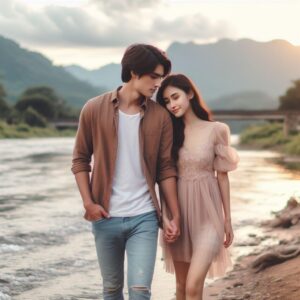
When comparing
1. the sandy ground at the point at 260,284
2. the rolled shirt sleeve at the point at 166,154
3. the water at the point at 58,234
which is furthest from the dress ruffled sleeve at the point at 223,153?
the water at the point at 58,234

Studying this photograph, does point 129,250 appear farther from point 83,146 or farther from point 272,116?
point 272,116

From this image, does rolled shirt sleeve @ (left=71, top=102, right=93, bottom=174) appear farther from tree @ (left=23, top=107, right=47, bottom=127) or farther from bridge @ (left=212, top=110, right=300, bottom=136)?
tree @ (left=23, top=107, right=47, bottom=127)

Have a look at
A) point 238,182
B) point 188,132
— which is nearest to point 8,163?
point 238,182

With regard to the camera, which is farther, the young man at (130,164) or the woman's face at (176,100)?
the woman's face at (176,100)

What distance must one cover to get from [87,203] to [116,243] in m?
0.28

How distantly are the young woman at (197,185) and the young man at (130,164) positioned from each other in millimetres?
321

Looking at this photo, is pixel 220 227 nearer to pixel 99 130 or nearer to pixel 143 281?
pixel 143 281

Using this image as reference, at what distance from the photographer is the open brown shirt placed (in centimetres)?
380

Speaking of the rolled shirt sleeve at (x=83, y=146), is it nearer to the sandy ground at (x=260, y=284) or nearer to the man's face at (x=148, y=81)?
the man's face at (x=148, y=81)

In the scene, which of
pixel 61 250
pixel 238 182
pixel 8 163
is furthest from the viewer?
pixel 8 163

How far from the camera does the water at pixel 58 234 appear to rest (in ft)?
24.5

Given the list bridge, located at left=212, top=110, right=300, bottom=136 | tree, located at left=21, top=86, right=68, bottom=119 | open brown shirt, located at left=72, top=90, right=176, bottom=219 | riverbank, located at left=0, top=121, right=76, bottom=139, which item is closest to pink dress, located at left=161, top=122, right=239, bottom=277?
open brown shirt, located at left=72, top=90, right=176, bottom=219

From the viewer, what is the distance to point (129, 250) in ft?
12.6

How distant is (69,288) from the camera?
741 cm
